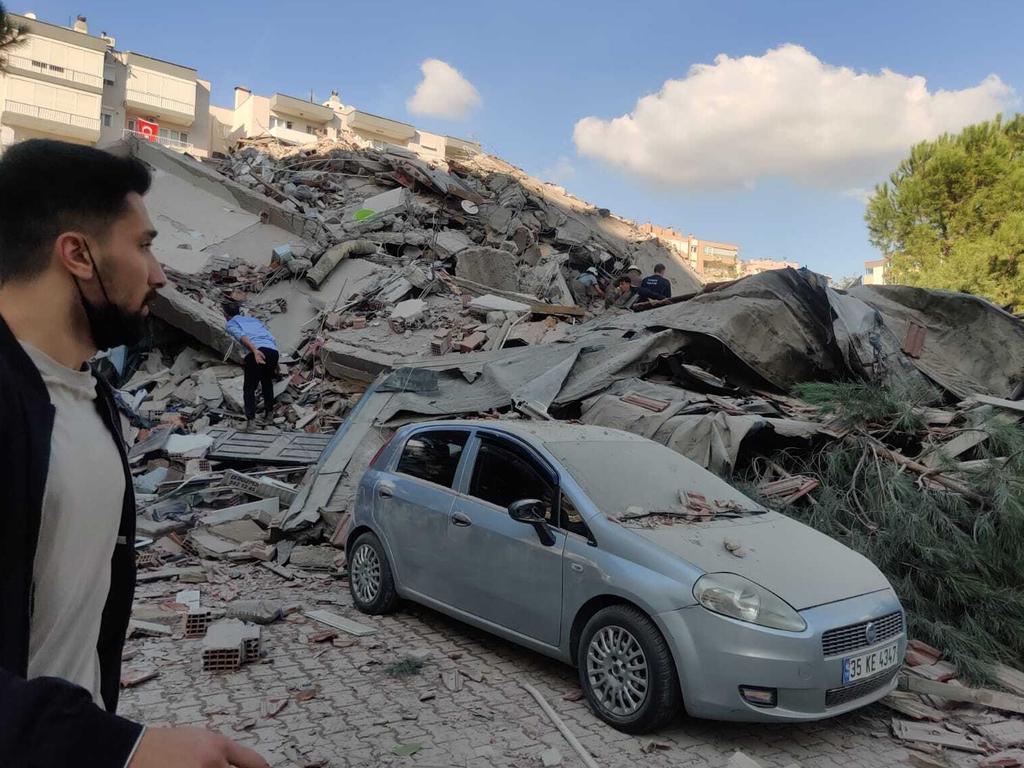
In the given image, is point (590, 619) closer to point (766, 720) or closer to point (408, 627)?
point (766, 720)

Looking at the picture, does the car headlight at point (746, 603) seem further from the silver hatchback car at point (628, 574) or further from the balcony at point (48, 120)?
the balcony at point (48, 120)

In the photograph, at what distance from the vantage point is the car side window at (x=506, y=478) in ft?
16.8

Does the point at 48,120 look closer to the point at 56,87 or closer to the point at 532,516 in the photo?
the point at 56,87

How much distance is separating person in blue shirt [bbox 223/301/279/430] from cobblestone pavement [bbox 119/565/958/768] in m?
5.38

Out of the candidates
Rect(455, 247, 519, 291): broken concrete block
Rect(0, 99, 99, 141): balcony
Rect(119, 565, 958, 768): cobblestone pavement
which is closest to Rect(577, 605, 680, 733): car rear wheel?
Rect(119, 565, 958, 768): cobblestone pavement

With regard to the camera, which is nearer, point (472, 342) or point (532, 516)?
point (532, 516)

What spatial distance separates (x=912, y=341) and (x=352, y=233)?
41.8 feet

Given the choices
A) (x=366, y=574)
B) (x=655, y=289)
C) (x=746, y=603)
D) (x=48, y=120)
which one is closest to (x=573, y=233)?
(x=655, y=289)

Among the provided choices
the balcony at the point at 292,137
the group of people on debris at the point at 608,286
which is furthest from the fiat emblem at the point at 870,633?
the balcony at the point at 292,137

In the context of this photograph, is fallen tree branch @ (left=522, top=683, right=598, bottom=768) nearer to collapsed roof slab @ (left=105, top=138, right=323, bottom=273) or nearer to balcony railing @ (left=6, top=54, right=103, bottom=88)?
collapsed roof slab @ (left=105, top=138, right=323, bottom=273)

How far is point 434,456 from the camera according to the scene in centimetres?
595

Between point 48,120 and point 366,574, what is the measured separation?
48672 millimetres

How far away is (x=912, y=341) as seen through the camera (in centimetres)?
937

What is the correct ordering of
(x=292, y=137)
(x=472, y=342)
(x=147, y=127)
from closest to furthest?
(x=472, y=342) → (x=292, y=137) → (x=147, y=127)
